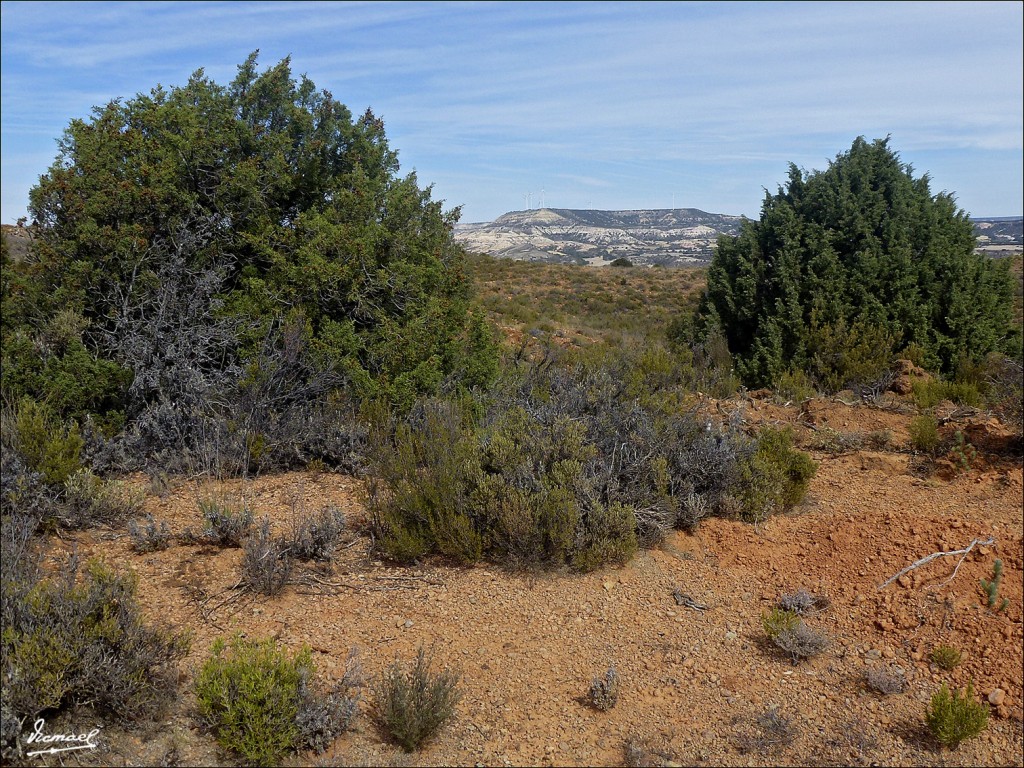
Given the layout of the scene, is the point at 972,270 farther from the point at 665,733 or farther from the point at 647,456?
the point at 665,733

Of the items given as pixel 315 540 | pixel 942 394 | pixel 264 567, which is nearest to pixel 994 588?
pixel 315 540

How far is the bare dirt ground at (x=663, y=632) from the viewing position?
3059 mm

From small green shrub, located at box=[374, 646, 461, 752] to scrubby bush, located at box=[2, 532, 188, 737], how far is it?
87 cm

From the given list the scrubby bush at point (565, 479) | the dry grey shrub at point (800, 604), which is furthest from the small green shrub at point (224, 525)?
the dry grey shrub at point (800, 604)

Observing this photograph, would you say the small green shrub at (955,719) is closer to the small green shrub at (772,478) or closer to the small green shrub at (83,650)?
the small green shrub at (772,478)

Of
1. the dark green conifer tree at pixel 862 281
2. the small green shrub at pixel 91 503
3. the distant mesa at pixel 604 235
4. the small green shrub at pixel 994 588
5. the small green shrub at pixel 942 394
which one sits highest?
the distant mesa at pixel 604 235

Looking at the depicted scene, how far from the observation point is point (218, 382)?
20.5 ft

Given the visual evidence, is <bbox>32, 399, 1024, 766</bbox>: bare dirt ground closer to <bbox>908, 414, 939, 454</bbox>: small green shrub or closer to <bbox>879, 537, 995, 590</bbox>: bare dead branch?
<bbox>879, 537, 995, 590</bbox>: bare dead branch

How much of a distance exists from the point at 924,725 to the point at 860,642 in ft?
2.03

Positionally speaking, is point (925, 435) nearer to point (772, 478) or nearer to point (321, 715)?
point (772, 478)

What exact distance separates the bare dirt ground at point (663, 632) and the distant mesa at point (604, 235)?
26.6 meters

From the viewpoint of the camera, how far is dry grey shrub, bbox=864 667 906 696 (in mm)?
3391

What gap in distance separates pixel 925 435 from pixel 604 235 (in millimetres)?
35005

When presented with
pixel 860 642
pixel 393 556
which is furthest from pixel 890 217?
pixel 393 556
